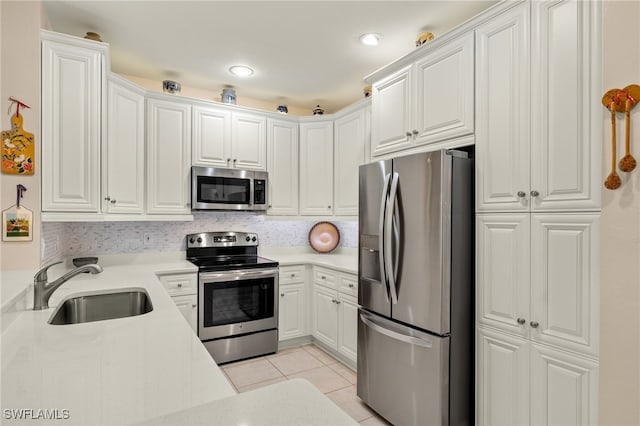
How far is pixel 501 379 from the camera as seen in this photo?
5.67 ft

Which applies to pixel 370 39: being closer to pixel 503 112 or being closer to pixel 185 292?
pixel 503 112

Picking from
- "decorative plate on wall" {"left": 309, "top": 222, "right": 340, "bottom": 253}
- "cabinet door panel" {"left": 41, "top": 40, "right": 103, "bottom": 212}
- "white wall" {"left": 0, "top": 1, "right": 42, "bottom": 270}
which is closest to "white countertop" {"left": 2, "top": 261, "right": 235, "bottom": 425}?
"white wall" {"left": 0, "top": 1, "right": 42, "bottom": 270}

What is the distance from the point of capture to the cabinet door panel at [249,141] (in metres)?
3.42

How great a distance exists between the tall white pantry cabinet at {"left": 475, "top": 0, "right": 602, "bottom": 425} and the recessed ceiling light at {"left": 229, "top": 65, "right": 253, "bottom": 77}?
1946 millimetres

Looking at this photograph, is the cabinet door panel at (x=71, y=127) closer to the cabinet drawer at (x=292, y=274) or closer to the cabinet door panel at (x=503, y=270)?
the cabinet drawer at (x=292, y=274)

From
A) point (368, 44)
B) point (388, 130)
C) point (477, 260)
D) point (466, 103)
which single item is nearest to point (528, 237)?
point (477, 260)

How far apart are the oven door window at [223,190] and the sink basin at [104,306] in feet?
4.30

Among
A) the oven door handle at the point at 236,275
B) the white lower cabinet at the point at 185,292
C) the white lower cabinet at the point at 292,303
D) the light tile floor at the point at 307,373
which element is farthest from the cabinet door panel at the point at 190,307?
the white lower cabinet at the point at 292,303

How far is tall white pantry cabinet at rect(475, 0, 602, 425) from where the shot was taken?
1.43 meters

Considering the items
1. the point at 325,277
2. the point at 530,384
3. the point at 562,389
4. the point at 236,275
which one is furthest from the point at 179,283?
the point at 562,389

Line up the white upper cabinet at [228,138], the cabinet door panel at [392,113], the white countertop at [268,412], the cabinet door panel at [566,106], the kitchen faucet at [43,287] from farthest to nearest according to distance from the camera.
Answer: the white upper cabinet at [228,138] < the cabinet door panel at [392,113] < the kitchen faucet at [43,287] < the cabinet door panel at [566,106] < the white countertop at [268,412]

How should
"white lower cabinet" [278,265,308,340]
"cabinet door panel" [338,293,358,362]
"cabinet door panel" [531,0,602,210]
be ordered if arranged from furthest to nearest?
1. "white lower cabinet" [278,265,308,340]
2. "cabinet door panel" [338,293,358,362]
3. "cabinet door panel" [531,0,602,210]

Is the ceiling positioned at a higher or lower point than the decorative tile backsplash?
higher

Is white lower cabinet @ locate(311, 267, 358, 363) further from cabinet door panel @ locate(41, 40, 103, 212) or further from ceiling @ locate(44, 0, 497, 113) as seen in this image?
cabinet door panel @ locate(41, 40, 103, 212)
